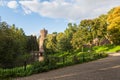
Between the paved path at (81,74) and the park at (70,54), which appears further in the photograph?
the park at (70,54)

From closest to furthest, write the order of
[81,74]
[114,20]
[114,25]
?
[81,74] → [114,25] → [114,20]

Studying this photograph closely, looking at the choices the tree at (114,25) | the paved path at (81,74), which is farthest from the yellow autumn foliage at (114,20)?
the paved path at (81,74)

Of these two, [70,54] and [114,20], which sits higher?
[114,20]

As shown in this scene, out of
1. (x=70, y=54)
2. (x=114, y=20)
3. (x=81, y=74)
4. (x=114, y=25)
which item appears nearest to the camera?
(x=81, y=74)

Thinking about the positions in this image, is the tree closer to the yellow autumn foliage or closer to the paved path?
the yellow autumn foliage

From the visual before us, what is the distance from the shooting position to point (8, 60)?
25047mm

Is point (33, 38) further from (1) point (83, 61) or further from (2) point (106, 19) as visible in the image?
(1) point (83, 61)

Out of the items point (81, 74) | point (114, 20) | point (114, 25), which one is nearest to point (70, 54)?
point (114, 25)

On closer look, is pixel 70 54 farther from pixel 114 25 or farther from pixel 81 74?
pixel 81 74

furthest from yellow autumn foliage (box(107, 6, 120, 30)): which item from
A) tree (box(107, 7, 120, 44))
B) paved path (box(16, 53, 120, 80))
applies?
paved path (box(16, 53, 120, 80))

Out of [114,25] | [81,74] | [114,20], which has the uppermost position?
[114,20]

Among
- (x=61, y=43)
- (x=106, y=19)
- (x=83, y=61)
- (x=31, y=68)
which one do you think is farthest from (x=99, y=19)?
(x=31, y=68)

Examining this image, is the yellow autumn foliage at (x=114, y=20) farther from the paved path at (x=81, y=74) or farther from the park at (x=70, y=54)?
the paved path at (x=81, y=74)

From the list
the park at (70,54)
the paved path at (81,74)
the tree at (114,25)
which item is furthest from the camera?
the tree at (114,25)
